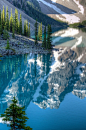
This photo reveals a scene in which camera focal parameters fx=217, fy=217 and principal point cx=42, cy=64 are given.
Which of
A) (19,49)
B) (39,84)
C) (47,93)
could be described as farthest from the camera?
(19,49)

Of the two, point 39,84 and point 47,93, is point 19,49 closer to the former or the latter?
point 39,84

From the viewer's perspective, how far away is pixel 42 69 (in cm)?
5403

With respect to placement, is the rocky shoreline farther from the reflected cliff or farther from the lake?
the lake

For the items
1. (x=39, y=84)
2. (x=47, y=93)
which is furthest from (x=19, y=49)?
(x=47, y=93)

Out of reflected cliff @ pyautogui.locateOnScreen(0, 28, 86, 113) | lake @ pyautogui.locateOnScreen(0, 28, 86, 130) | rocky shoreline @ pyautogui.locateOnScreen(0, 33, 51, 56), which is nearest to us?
lake @ pyautogui.locateOnScreen(0, 28, 86, 130)

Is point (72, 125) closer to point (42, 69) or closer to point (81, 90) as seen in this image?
point (81, 90)

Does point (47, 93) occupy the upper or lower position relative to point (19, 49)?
lower

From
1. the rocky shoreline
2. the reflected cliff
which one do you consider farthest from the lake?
the rocky shoreline

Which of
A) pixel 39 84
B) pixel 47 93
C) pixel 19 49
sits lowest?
pixel 47 93

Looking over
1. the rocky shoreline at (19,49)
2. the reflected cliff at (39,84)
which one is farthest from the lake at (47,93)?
the rocky shoreline at (19,49)

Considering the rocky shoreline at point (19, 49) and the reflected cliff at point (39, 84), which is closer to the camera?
the reflected cliff at point (39, 84)

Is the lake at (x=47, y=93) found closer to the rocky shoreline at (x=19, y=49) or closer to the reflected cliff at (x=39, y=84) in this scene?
the reflected cliff at (x=39, y=84)

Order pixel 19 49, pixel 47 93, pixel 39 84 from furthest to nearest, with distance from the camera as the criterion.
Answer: pixel 19 49
pixel 39 84
pixel 47 93

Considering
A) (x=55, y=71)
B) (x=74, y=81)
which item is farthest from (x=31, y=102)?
(x=55, y=71)
